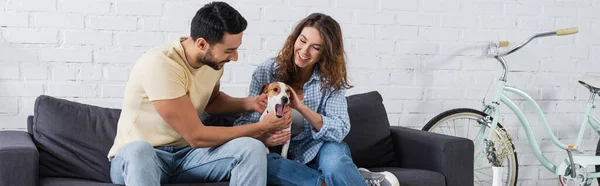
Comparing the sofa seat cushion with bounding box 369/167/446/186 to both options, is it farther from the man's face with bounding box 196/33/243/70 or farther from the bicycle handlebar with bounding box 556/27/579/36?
the bicycle handlebar with bounding box 556/27/579/36

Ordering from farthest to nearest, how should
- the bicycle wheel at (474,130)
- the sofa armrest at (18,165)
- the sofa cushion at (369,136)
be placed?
the bicycle wheel at (474,130) < the sofa cushion at (369,136) < the sofa armrest at (18,165)

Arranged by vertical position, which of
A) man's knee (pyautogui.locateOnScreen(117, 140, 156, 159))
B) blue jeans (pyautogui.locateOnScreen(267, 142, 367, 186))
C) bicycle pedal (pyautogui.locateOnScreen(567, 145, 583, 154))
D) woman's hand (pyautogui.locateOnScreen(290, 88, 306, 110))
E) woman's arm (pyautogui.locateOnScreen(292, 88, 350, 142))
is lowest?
bicycle pedal (pyautogui.locateOnScreen(567, 145, 583, 154))

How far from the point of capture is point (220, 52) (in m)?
2.50

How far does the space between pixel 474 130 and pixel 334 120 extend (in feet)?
4.83

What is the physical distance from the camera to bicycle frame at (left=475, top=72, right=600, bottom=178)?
12.4 feet

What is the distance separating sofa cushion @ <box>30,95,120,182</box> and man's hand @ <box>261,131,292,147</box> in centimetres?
63

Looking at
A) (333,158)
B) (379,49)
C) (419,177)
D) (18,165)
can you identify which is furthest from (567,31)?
(18,165)

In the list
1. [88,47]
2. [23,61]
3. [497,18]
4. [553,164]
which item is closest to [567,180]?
[553,164]

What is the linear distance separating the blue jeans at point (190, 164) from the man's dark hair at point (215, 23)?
0.36 meters

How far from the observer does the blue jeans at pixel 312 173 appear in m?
2.59

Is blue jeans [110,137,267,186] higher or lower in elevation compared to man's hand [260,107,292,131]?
lower

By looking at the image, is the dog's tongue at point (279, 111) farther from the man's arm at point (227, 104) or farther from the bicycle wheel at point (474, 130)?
the bicycle wheel at point (474, 130)

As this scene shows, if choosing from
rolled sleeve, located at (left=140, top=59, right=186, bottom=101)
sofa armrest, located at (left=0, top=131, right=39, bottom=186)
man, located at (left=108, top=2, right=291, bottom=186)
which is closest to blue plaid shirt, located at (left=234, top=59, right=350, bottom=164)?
man, located at (left=108, top=2, right=291, bottom=186)

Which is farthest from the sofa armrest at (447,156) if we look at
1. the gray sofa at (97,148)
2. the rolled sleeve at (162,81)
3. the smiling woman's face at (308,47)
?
the rolled sleeve at (162,81)
